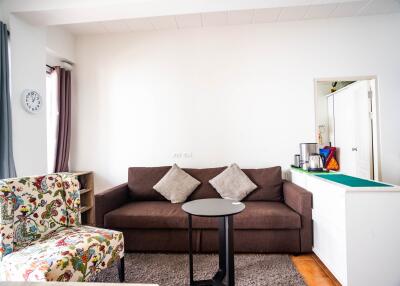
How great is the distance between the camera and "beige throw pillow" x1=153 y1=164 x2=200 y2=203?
2.72 meters

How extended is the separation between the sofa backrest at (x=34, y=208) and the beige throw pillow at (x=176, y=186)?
1021 mm

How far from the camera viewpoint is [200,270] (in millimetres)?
1990

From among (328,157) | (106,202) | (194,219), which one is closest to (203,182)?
(194,219)

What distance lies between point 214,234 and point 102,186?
1.92 metres

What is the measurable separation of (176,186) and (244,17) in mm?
2376

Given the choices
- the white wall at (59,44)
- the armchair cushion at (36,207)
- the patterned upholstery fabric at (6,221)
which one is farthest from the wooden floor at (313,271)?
the white wall at (59,44)

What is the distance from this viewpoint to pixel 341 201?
1693 mm

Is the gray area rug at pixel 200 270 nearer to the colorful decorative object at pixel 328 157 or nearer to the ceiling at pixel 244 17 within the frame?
the colorful decorative object at pixel 328 157

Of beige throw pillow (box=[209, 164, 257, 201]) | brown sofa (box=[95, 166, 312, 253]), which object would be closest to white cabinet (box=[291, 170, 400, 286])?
brown sofa (box=[95, 166, 312, 253])

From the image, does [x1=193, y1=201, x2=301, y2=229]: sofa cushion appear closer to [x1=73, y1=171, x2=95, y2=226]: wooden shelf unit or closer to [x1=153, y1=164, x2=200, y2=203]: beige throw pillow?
[x1=153, y1=164, x2=200, y2=203]: beige throw pillow

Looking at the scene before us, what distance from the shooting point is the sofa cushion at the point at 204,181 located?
9.23 ft

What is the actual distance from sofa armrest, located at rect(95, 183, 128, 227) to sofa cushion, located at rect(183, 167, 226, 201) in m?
0.85

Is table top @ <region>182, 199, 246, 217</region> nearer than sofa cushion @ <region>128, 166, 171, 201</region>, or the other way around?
table top @ <region>182, 199, 246, 217</region>

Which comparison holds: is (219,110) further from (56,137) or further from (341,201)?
(56,137)
